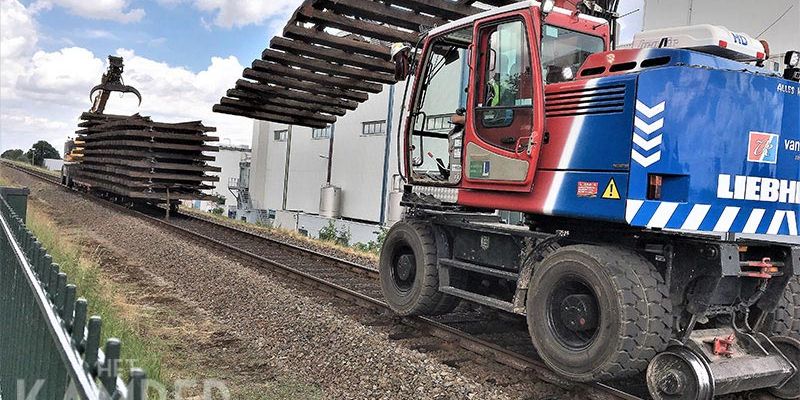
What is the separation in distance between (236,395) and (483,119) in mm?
3346

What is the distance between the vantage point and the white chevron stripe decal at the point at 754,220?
4.94m

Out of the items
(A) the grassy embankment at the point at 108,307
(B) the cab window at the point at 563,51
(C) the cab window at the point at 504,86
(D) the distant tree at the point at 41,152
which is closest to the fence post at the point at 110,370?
(A) the grassy embankment at the point at 108,307

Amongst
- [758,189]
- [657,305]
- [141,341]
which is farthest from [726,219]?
[141,341]

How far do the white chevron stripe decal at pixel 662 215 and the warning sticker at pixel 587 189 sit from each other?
0.48m

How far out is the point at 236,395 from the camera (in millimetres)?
4879

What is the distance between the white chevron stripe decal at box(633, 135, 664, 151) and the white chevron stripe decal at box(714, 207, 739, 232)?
2.63 ft

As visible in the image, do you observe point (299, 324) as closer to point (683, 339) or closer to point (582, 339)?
point (582, 339)

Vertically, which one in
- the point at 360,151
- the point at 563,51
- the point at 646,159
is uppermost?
the point at 360,151

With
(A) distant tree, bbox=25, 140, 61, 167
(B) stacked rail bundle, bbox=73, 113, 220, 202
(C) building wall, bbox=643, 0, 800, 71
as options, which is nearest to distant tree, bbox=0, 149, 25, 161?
(A) distant tree, bbox=25, 140, 61, 167

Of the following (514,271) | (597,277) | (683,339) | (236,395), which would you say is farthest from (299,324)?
(683,339)

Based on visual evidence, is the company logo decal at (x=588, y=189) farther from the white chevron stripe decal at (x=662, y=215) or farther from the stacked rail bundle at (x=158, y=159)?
the stacked rail bundle at (x=158, y=159)

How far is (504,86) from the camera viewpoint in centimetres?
595

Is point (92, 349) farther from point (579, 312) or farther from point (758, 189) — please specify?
point (758, 189)

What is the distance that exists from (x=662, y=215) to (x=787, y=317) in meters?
1.83
